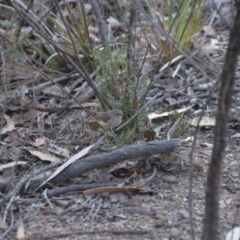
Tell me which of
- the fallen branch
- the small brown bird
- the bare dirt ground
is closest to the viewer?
the bare dirt ground

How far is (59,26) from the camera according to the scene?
401 cm

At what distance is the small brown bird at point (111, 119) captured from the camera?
304 cm

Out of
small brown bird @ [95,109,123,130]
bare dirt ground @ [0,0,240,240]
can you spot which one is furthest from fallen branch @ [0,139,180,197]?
small brown bird @ [95,109,123,130]

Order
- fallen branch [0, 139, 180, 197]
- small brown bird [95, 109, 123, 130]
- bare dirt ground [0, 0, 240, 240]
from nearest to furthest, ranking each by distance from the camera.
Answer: bare dirt ground [0, 0, 240, 240]
fallen branch [0, 139, 180, 197]
small brown bird [95, 109, 123, 130]

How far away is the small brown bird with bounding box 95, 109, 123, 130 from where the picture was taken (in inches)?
120

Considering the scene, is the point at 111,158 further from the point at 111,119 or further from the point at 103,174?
the point at 111,119

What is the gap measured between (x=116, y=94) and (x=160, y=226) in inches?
35.0

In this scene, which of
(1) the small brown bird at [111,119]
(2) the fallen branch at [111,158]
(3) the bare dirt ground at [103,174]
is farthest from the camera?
(1) the small brown bird at [111,119]

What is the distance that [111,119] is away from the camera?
3.05 meters

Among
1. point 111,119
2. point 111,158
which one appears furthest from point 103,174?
point 111,119

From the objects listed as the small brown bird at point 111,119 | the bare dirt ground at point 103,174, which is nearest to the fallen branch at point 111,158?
the bare dirt ground at point 103,174

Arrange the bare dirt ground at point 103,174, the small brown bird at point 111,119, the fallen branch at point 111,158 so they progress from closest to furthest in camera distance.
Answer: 1. the bare dirt ground at point 103,174
2. the fallen branch at point 111,158
3. the small brown bird at point 111,119

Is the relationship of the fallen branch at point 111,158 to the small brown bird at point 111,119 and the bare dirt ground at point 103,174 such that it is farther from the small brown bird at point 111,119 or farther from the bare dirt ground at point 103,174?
the small brown bird at point 111,119

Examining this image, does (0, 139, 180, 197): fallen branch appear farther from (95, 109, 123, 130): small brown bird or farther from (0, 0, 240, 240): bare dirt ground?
(95, 109, 123, 130): small brown bird
